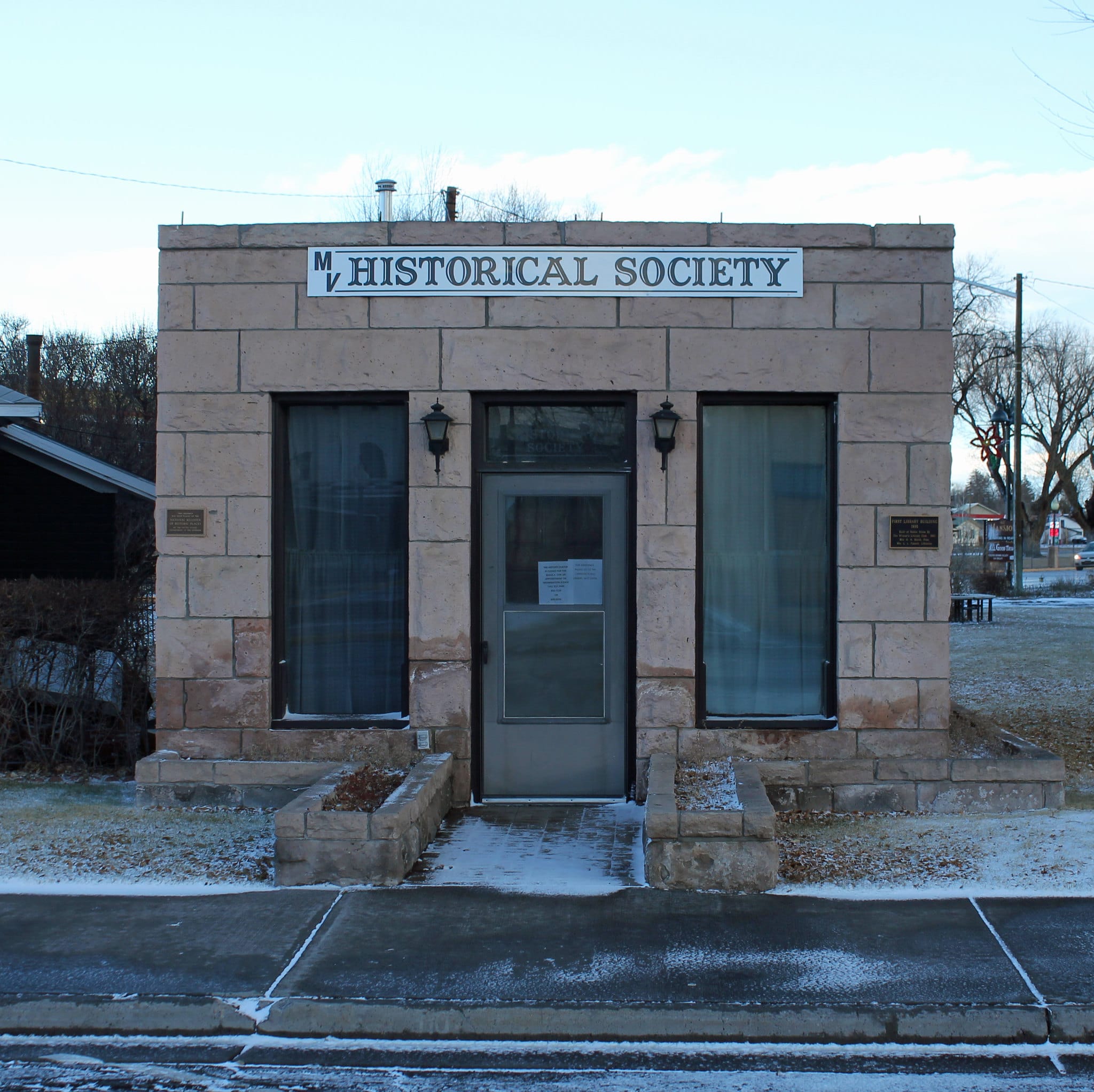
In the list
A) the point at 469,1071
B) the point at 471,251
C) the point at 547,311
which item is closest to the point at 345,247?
the point at 471,251

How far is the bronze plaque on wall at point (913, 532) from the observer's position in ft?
23.4

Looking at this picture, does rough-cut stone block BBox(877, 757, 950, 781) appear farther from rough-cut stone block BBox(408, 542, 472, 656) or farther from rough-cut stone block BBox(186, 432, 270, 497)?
rough-cut stone block BBox(186, 432, 270, 497)

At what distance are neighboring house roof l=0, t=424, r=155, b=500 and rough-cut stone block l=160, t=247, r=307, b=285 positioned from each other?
6.29 meters

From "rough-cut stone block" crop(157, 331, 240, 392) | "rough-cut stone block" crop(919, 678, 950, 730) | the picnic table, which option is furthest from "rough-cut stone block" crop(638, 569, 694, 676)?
the picnic table

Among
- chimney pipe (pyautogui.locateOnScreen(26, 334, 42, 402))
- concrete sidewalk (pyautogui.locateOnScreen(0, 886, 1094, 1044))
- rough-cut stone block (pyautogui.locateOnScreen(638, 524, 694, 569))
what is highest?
chimney pipe (pyautogui.locateOnScreen(26, 334, 42, 402))

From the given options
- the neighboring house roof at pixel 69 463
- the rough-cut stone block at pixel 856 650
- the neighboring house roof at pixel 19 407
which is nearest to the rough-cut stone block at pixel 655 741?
the rough-cut stone block at pixel 856 650

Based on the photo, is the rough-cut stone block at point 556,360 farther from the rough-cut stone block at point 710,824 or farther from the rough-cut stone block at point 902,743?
the rough-cut stone block at point 710,824

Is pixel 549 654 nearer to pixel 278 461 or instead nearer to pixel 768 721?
pixel 768 721

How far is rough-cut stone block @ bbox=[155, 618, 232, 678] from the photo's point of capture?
7293mm

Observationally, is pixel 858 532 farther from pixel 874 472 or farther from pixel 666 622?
pixel 666 622

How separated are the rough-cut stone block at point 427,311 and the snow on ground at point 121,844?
3.30m

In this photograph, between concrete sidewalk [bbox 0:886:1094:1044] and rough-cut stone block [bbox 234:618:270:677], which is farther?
rough-cut stone block [bbox 234:618:270:677]

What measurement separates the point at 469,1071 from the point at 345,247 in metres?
5.10

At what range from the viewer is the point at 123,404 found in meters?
31.2
